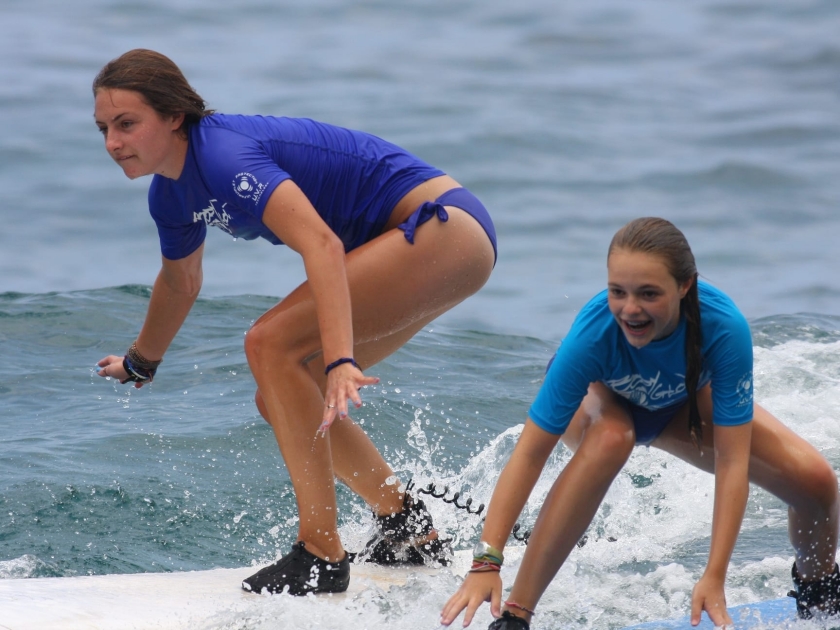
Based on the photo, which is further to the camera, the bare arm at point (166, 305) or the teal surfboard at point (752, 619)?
the bare arm at point (166, 305)

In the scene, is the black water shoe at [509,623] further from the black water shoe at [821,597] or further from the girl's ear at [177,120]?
the girl's ear at [177,120]

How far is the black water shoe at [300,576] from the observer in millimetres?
3859

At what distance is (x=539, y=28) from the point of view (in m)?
20.7

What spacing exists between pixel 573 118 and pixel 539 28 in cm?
426

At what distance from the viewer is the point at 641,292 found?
328 centimetres

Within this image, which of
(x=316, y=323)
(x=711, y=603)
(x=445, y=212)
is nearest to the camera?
(x=711, y=603)

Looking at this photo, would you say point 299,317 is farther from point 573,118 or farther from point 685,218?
point 573,118

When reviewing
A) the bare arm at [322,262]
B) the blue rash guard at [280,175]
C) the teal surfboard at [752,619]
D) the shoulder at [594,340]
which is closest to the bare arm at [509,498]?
the shoulder at [594,340]

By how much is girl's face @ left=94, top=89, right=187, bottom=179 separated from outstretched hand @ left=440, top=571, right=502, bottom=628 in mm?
1623

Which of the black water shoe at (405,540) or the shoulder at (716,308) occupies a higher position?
the shoulder at (716,308)

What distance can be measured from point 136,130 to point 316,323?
2.72ft

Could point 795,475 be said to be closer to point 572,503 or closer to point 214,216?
point 572,503

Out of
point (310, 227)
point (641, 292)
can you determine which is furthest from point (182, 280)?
point (641, 292)

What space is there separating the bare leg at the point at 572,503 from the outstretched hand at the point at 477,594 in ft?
0.58
